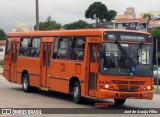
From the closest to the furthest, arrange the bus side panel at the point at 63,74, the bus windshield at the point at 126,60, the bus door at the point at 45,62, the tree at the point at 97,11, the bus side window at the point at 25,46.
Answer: the bus windshield at the point at 126,60
the bus side panel at the point at 63,74
the bus door at the point at 45,62
the bus side window at the point at 25,46
the tree at the point at 97,11

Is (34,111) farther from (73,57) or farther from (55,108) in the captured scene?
(73,57)

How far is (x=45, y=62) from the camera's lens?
21.8 metres

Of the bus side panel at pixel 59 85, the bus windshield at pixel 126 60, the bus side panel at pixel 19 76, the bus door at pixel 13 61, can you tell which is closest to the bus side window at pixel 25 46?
the bus door at pixel 13 61

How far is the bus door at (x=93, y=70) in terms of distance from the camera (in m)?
17.6

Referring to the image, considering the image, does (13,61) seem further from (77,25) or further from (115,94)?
(77,25)

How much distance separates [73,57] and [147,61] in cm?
295

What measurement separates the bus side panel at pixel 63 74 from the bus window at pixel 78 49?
228 mm

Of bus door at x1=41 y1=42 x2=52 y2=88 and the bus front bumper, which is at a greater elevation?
bus door at x1=41 y1=42 x2=52 y2=88

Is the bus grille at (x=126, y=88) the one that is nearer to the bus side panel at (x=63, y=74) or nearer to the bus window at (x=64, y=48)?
the bus side panel at (x=63, y=74)

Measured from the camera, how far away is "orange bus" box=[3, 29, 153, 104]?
17203 mm

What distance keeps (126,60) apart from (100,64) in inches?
35.4

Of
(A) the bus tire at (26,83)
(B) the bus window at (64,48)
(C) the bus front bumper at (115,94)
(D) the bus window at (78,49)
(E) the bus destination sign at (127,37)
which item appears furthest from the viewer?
(A) the bus tire at (26,83)

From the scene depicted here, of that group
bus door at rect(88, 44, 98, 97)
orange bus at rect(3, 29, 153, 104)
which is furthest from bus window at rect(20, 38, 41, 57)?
bus door at rect(88, 44, 98, 97)

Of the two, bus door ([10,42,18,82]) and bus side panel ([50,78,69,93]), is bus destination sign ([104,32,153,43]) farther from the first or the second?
bus door ([10,42,18,82])
